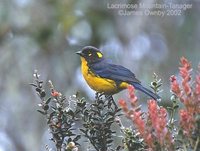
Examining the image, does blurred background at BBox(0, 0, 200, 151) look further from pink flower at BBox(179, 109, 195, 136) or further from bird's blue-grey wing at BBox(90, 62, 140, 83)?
pink flower at BBox(179, 109, 195, 136)

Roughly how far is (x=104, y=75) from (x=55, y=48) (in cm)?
251

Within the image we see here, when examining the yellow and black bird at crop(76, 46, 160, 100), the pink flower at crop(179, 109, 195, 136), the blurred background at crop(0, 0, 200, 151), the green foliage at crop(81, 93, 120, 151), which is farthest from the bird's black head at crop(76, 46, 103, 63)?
the pink flower at crop(179, 109, 195, 136)

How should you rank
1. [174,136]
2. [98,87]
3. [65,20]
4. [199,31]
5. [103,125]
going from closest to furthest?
[174,136], [103,125], [98,87], [65,20], [199,31]

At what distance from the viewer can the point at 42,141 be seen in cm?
676

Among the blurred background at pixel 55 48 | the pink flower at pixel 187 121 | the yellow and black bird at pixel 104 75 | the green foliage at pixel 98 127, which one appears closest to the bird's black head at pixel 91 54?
→ the yellow and black bird at pixel 104 75

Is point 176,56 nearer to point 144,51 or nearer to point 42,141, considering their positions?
point 144,51

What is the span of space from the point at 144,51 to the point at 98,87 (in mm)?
3764

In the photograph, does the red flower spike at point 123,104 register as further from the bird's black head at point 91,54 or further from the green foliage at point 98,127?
the bird's black head at point 91,54

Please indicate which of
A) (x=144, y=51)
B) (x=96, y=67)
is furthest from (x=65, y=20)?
(x=144, y=51)

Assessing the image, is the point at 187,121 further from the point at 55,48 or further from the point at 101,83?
the point at 55,48

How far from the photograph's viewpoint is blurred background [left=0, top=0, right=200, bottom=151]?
6.57m

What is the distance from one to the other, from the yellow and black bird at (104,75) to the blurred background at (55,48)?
4.20 ft

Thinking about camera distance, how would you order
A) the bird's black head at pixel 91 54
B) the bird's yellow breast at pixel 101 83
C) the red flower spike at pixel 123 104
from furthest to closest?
the bird's black head at pixel 91 54, the bird's yellow breast at pixel 101 83, the red flower spike at pixel 123 104

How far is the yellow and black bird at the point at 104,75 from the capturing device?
15.2 feet
